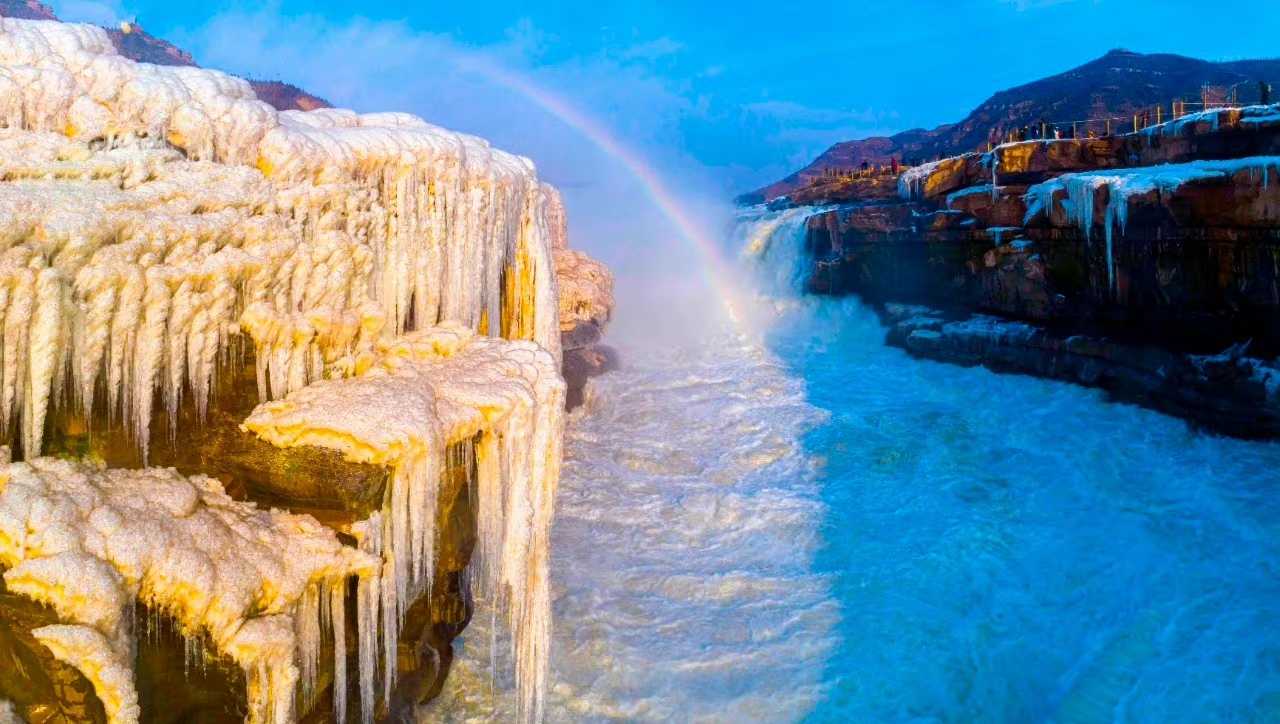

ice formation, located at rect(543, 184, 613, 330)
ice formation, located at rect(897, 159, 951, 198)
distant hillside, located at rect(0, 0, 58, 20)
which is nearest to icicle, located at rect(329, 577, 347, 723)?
ice formation, located at rect(543, 184, 613, 330)

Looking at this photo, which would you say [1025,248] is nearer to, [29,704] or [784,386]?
[784,386]

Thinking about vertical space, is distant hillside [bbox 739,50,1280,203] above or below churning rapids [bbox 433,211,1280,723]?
above

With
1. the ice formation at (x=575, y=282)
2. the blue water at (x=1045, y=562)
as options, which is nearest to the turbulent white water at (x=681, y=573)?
the blue water at (x=1045, y=562)

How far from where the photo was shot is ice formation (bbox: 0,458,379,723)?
10.4 ft

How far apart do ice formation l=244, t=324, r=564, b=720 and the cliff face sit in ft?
39.3

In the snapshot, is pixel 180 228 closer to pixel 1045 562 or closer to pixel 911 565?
pixel 911 565

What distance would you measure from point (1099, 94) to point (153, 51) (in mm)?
65501

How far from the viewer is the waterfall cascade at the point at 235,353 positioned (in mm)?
3410

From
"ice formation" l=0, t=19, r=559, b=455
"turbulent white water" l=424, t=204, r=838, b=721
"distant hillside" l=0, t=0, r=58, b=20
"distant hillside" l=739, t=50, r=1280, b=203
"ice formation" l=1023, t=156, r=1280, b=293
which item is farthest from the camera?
"distant hillside" l=739, t=50, r=1280, b=203

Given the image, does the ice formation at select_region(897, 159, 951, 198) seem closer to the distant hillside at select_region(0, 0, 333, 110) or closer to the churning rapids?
the churning rapids

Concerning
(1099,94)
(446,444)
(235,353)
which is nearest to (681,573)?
(446,444)

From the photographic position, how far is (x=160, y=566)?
3439 mm

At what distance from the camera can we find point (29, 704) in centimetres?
321

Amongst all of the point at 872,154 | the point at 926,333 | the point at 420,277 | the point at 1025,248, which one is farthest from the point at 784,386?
the point at 872,154
